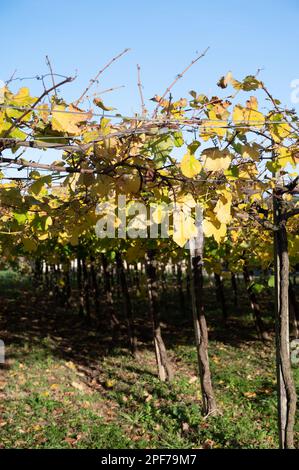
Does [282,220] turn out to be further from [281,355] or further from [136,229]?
[136,229]

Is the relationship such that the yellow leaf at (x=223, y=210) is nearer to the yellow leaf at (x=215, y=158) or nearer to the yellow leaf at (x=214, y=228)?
the yellow leaf at (x=214, y=228)

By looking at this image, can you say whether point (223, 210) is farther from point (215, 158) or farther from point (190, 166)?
point (190, 166)

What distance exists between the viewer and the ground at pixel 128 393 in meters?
6.47

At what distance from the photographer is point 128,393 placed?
345 inches

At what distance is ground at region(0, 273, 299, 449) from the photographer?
647cm

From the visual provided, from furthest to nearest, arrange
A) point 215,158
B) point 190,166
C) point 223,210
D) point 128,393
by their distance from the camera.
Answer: point 128,393 < point 223,210 < point 215,158 < point 190,166

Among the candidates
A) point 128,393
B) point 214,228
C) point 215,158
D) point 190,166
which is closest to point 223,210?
point 214,228

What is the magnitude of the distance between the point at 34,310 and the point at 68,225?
1855cm

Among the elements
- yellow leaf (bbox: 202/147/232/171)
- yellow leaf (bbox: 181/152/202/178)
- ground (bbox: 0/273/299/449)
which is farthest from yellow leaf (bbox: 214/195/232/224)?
ground (bbox: 0/273/299/449)

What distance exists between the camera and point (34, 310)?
21.2 meters

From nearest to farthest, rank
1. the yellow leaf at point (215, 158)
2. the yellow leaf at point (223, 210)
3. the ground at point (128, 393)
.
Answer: the yellow leaf at point (215, 158) → the yellow leaf at point (223, 210) → the ground at point (128, 393)

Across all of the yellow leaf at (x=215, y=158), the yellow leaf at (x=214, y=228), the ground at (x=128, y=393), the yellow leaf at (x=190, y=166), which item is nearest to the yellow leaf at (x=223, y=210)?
the yellow leaf at (x=214, y=228)

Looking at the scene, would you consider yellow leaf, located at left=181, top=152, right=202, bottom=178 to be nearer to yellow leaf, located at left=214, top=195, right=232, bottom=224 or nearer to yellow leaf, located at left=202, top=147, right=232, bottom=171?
yellow leaf, located at left=202, top=147, right=232, bottom=171

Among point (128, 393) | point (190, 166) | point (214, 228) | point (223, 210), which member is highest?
point (190, 166)
